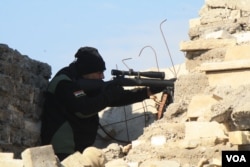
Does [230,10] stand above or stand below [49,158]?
above

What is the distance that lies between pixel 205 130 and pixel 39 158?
1.47 m

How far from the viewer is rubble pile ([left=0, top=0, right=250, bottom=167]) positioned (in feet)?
21.8

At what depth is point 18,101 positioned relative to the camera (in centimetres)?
891

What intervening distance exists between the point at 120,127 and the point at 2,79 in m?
1.88

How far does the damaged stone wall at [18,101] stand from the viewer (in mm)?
8664

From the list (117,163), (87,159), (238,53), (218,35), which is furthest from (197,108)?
(87,159)

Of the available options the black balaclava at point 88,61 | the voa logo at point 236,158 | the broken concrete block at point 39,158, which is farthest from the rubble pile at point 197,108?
the black balaclava at point 88,61

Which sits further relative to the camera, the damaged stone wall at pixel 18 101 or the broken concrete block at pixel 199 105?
the damaged stone wall at pixel 18 101

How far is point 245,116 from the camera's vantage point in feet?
21.7

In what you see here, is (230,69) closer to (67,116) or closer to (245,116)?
(245,116)

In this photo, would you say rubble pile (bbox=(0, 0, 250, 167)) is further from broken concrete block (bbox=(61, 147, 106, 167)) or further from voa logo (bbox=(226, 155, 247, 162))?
voa logo (bbox=(226, 155, 247, 162))

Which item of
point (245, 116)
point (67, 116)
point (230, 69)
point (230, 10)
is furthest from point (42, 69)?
point (245, 116)

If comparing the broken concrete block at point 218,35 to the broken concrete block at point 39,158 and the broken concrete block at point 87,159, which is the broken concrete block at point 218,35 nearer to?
the broken concrete block at point 87,159

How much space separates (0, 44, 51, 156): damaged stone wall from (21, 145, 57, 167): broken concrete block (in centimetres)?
258
